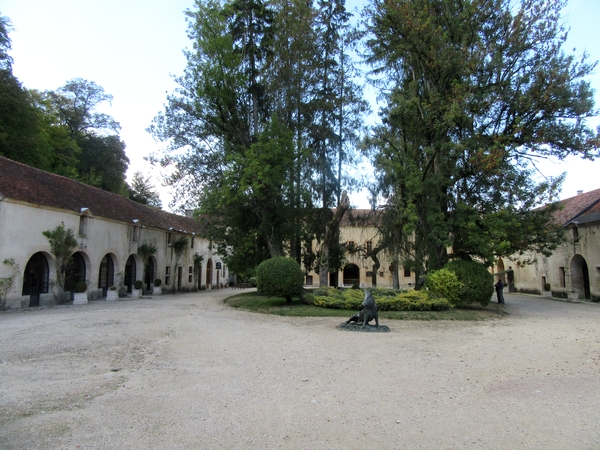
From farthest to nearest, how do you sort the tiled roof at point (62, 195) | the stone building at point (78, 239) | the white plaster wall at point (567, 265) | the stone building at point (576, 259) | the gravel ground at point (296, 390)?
the stone building at point (576, 259) → the white plaster wall at point (567, 265) → the tiled roof at point (62, 195) → the stone building at point (78, 239) → the gravel ground at point (296, 390)

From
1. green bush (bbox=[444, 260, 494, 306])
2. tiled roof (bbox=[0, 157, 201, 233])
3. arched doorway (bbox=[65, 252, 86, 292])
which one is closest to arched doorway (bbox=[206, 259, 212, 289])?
tiled roof (bbox=[0, 157, 201, 233])

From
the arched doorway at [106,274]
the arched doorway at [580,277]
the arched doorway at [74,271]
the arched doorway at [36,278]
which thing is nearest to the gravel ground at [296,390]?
the arched doorway at [36,278]

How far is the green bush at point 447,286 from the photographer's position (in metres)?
15.3

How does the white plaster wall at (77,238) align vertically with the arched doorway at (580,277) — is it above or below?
above

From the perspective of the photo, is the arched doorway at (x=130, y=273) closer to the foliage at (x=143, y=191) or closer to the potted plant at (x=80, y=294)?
the potted plant at (x=80, y=294)

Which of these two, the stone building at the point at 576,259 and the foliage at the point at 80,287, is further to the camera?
the stone building at the point at 576,259

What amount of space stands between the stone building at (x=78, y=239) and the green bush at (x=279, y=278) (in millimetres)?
10282

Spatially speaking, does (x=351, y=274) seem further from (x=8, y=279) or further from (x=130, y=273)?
(x=8, y=279)

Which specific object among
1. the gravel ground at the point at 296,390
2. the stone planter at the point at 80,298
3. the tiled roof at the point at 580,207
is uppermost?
the tiled roof at the point at 580,207

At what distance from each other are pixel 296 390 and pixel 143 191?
158 feet

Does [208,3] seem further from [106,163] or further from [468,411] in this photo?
[468,411]

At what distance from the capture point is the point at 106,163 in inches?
1469

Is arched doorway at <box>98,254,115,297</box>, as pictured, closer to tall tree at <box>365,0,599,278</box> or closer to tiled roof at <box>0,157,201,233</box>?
tiled roof at <box>0,157,201,233</box>

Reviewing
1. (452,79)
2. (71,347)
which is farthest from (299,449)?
(452,79)
